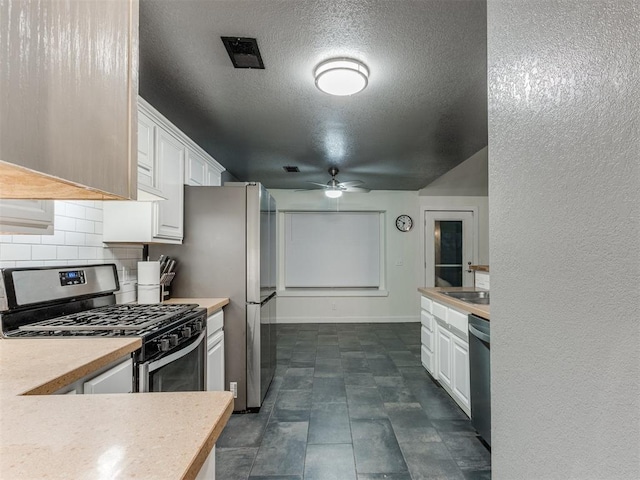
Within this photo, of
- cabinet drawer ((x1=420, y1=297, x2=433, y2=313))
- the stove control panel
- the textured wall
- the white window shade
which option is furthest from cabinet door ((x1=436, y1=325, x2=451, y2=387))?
the white window shade

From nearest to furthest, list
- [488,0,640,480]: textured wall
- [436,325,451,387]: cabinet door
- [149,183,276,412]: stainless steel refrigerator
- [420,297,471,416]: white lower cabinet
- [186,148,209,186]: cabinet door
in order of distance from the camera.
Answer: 1. [488,0,640,480]: textured wall
2. [420,297,471,416]: white lower cabinet
3. [149,183,276,412]: stainless steel refrigerator
4. [436,325,451,387]: cabinet door
5. [186,148,209,186]: cabinet door

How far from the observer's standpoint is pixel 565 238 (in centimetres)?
77

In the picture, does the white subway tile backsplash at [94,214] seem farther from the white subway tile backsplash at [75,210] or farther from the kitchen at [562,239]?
the kitchen at [562,239]

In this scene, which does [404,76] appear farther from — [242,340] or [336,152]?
[242,340]

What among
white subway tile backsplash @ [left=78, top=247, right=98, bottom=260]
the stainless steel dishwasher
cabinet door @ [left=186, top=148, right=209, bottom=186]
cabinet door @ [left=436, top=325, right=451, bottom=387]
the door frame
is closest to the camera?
the stainless steel dishwasher

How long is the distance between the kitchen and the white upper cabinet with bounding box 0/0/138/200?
2.84ft

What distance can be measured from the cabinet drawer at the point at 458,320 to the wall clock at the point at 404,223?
10.3 feet

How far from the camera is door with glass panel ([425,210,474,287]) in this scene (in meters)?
5.83

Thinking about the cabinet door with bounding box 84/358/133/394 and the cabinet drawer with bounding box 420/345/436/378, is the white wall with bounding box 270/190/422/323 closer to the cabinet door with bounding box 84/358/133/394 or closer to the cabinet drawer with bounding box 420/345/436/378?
the cabinet drawer with bounding box 420/345/436/378

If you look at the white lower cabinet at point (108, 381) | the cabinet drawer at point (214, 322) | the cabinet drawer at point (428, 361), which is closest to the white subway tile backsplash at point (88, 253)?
the cabinet drawer at point (214, 322)

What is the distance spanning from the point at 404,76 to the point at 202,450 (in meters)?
2.03

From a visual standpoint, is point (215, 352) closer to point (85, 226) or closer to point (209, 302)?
point (209, 302)

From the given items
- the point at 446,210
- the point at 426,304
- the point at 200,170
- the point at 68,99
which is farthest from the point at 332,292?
the point at 68,99

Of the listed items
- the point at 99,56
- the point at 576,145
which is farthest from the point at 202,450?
the point at 576,145
